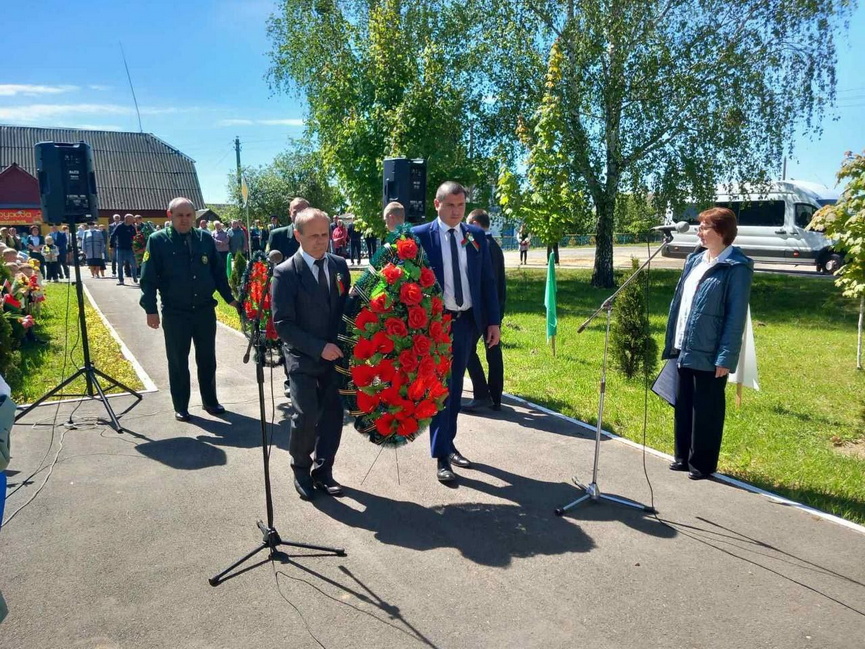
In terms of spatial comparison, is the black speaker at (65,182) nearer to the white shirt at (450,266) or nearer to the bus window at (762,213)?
the white shirt at (450,266)

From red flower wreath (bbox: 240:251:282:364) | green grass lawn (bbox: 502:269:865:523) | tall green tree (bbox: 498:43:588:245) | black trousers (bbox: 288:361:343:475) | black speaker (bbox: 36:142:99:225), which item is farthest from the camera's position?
tall green tree (bbox: 498:43:588:245)

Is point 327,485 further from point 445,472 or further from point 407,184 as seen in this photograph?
point 407,184

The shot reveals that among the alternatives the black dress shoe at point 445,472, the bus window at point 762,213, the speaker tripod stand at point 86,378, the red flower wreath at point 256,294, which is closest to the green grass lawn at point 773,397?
the black dress shoe at point 445,472

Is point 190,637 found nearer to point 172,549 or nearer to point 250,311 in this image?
point 172,549

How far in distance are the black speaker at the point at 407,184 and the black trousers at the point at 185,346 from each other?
2.44 meters

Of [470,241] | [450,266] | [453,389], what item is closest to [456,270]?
[450,266]

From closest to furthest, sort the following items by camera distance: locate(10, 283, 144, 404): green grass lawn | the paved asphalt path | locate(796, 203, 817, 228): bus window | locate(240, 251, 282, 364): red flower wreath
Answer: the paved asphalt path < locate(240, 251, 282, 364): red flower wreath < locate(10, 283, 144, 404): green grass lawn < locate(796, 203, 817, 228): bus window

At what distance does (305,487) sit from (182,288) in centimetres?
271

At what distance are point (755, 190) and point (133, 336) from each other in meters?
17.6

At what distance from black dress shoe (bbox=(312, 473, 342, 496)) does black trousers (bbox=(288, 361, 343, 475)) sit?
51 mm

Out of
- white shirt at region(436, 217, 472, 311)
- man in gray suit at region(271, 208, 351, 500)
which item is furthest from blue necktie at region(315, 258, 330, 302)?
white shirt at region(436, 217, 472, 311)

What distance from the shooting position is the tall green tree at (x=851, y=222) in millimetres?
7309

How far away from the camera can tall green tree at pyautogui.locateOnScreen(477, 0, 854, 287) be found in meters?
16.8

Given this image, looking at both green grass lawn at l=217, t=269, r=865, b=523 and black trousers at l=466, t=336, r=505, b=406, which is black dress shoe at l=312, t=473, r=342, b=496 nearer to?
black trousers at l=466, t=336, r=505, b=406
